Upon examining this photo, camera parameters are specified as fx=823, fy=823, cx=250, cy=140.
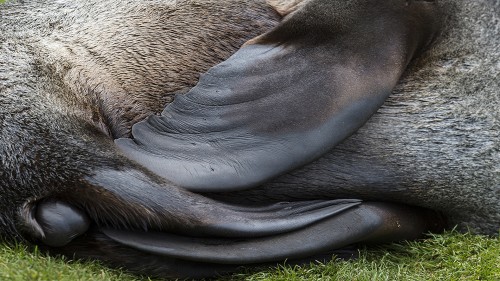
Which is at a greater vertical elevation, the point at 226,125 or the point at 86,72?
the point at 86,72

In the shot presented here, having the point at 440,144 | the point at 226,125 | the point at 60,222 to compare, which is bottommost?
the point at 60,222

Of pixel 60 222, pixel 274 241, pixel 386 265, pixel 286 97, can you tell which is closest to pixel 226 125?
pixel 286 97

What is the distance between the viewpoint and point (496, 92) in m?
4.76

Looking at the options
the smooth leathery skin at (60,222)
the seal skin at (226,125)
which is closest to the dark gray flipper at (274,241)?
the seal skin at (226,125)

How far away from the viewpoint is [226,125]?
446cm

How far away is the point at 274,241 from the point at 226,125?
2.25 feet

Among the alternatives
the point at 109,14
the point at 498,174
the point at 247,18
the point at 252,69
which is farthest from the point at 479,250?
the point at 109,14

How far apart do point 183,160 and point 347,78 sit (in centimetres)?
100

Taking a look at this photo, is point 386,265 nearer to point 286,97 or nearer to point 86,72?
point 286,97

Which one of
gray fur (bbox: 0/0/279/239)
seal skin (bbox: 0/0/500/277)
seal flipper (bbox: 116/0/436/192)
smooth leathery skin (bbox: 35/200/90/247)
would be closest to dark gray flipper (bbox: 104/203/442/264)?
seal skin (bbox: 0/0/500/277)

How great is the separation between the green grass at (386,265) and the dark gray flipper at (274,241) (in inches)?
3.9

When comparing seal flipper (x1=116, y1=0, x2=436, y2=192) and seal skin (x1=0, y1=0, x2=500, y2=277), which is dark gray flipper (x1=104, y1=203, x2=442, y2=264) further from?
seal flipper (x1=116, y1=0, x2=436, y2=192)

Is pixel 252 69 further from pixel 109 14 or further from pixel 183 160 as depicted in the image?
pixel 109 14

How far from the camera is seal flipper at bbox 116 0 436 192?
435cm
